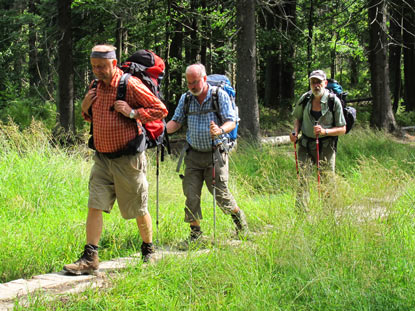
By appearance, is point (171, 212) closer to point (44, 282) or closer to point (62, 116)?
point (44, 282)

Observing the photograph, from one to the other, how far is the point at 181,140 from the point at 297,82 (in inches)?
629

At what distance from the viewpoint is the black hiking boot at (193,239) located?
5613 mm

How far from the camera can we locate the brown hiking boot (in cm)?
475

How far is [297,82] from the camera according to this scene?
31.4 metres

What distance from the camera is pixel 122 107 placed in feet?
15.8

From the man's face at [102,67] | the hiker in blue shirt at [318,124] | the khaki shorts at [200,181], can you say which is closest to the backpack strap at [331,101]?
the hiker in blue shirt at [318,124]

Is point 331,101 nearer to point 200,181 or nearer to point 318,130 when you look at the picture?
point 318,130

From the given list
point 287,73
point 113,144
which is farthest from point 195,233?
point 287,73

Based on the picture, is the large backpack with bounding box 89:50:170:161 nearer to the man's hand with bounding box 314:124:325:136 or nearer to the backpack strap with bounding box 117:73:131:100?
the backpack strap with bounding box 117:73:131:100

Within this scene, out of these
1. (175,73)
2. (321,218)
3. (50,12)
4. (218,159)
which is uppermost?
(50,12)

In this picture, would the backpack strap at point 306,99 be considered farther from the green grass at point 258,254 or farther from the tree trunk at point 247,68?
the tree trunk at point 247,68

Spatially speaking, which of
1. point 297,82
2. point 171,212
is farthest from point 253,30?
point 297,82

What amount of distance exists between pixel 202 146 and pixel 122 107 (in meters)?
1.42

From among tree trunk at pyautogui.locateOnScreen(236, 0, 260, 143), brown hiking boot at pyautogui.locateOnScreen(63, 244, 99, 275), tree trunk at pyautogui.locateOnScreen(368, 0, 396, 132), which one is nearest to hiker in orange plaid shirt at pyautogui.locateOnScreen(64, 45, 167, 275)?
brown hiking boot at pyautogui.locateOnScreen(63, 244, 99, 275)
